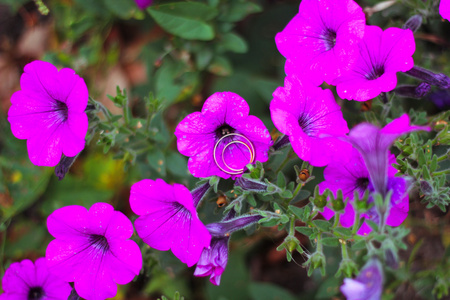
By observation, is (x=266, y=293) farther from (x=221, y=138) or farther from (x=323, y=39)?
(x=323, y=39)

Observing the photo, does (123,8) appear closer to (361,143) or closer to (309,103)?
(309,103)

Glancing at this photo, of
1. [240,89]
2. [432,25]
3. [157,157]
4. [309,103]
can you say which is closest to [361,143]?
[309,103]

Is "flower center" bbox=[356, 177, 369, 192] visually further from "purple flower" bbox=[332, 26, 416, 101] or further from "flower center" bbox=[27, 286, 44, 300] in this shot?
"flower center" bbox=[27, 286, 44, 300]

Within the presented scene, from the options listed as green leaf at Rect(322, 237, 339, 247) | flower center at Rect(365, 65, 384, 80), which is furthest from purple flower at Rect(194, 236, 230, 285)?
flower center at Rect(365, 65, 384, 80)

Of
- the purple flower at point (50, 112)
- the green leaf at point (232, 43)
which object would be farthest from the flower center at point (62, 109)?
the green leaf at point (232, 43)

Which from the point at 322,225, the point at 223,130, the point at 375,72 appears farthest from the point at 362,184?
the point at 223,130
